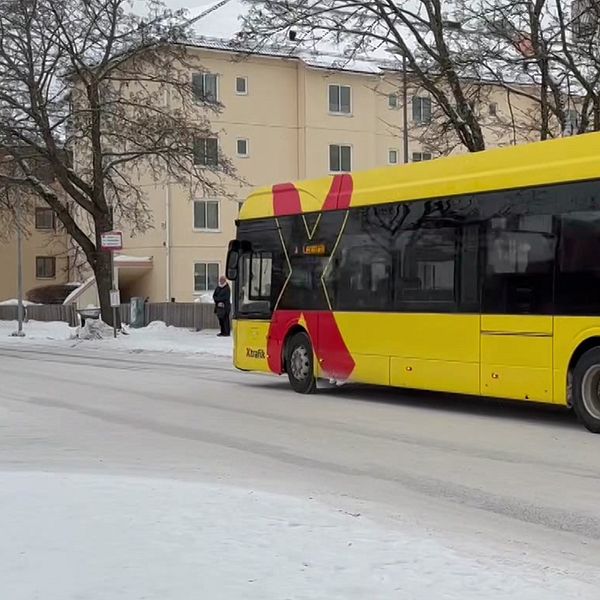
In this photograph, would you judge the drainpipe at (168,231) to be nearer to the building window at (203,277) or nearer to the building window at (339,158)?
the building window at (203,277)

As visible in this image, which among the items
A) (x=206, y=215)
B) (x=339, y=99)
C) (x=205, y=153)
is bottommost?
(x=206, y=215)

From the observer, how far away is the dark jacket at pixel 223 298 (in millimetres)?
29328

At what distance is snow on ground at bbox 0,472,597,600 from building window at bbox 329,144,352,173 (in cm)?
4679

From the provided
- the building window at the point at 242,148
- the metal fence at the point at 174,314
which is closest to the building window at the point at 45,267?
the building window at the point at 242,148

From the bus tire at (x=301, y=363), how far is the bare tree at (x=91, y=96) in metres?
15.5

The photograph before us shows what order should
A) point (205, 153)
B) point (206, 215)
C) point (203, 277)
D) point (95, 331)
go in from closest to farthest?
1. point (205, 153)
2. point (95, 331)
3. point (203, 277)
4. point (206, 215)

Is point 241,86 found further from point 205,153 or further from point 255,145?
point 205,153

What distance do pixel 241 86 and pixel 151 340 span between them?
82.5 feet

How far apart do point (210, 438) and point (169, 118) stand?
2055 cm

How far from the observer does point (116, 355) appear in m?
25.4

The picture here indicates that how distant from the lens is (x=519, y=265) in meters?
11.3

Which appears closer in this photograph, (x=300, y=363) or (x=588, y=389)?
(x=588, y=389)

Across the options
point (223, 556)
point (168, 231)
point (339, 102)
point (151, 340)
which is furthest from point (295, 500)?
point (339, 102)

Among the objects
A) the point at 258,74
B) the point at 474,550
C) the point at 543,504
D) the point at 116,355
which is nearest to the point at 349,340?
the point at 543,504
